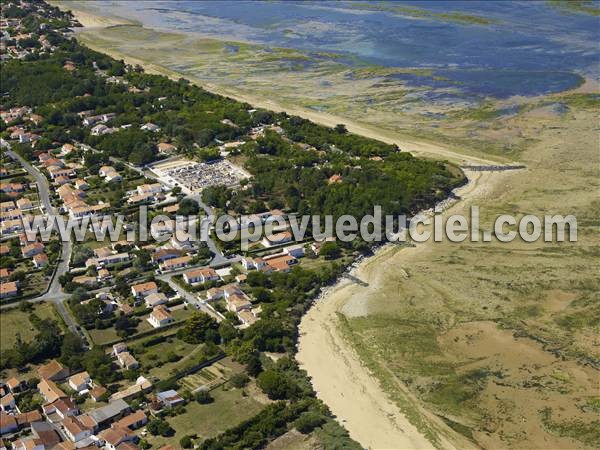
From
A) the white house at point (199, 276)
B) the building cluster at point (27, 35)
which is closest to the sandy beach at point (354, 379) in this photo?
the white house at point (199, 276)

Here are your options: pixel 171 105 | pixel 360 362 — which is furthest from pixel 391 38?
pixel 360 362

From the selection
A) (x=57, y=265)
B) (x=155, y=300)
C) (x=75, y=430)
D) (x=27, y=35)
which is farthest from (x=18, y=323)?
(x=27, y=35)

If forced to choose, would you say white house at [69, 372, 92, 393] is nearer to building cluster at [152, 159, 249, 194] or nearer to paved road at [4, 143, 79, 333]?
paved road at [4, 143, 79, 333]

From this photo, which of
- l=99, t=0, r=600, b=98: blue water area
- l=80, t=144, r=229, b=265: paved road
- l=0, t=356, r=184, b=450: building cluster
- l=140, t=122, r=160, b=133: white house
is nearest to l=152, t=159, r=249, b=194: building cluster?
l=80, t=144, r=229, b=265: paved road

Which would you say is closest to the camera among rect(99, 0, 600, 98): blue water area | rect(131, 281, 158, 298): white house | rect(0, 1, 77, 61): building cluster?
rect(131, 281, 158, 298): white house

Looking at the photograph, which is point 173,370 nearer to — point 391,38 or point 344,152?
point 344,152

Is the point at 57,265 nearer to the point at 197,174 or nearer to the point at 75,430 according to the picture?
the point at 197,174
